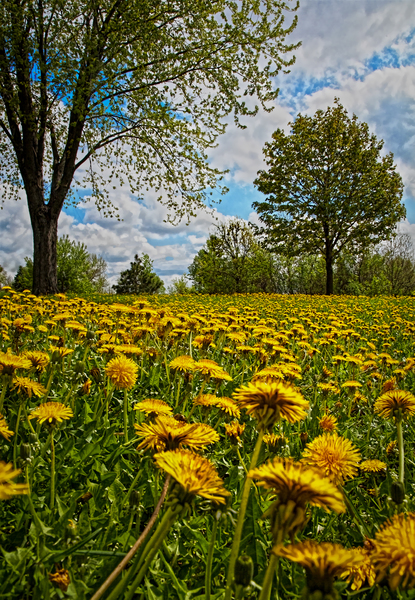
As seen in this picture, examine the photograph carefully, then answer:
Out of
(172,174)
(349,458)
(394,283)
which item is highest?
(172,174)

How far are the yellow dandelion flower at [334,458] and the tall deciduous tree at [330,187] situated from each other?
1999 cm

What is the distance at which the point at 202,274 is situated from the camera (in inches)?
1187

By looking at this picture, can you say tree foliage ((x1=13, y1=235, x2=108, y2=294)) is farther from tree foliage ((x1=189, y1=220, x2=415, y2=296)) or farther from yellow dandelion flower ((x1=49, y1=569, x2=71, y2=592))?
yellow dandelion flower ((x1=49, y1=569, x2=71, y2=592))

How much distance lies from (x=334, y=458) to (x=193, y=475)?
1.44ft

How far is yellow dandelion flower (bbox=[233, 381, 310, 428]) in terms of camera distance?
0.64 m

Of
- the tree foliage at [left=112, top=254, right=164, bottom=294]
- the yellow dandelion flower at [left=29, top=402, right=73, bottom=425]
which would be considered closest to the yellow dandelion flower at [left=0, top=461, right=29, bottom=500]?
the yellow dandelion flower at [left=29, top=402, right=73, bottom=425]

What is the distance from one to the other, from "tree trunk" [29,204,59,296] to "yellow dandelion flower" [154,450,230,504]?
9.85 meters

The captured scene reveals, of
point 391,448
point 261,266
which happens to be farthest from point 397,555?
point 261,266

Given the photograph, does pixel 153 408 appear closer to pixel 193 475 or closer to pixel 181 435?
pixel 181 435

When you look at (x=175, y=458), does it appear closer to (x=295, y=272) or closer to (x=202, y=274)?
(x=202, y=274)

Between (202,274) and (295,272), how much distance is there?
1855 cm

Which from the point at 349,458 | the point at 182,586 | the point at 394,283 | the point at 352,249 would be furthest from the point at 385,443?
the point at 394,283

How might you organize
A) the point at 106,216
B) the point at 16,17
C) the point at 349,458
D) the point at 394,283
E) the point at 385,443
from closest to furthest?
1. the point at 349,458
2. the point at 385,443
3. the point at 16,17
4. the point at 106,216
5. the point at 394,283

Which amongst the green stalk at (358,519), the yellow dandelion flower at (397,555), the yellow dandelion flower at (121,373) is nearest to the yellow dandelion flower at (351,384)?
the green stalk at (358,519)
